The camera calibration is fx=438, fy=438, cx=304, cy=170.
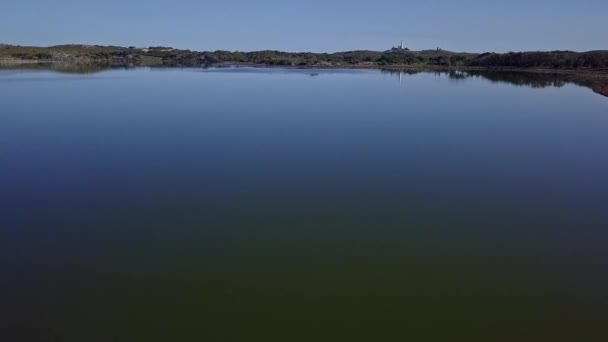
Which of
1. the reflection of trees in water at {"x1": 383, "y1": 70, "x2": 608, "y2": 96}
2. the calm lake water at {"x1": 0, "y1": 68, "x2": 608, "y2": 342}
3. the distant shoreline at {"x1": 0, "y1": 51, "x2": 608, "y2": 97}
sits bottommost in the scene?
the calm lake water at {"x1": 0, "y1": 68, "x2": 608, "y2": 342}

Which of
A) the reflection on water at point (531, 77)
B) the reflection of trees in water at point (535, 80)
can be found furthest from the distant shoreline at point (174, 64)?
the reflection of trees in water at point (535, 80)

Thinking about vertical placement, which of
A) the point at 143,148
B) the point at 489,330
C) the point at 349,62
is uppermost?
the point at 349,62

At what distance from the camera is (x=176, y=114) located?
1827cm

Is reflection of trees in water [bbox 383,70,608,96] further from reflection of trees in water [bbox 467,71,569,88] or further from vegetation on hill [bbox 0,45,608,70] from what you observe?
vegetation on hill [bbox 0,45,608,70]

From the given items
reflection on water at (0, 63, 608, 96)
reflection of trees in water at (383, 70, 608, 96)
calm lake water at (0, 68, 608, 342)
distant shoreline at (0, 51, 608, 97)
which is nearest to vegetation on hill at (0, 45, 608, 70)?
distant shoreline at (0, 51, 608, 97)

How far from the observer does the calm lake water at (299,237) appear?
4.53m

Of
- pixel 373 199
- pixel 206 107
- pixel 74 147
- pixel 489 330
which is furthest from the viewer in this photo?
pixel 206 107

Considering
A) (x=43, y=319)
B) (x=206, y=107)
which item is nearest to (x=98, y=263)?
(x=43, y=319)

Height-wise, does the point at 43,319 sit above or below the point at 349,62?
below

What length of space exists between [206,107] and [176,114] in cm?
240

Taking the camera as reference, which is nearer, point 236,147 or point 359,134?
point 236,147

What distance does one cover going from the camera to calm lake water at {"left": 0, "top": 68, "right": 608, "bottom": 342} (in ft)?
14.9

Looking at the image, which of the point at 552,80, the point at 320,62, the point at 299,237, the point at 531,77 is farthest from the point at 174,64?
the point at 299,237

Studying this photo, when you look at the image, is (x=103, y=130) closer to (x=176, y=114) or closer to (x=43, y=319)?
(x=176, y=114)
